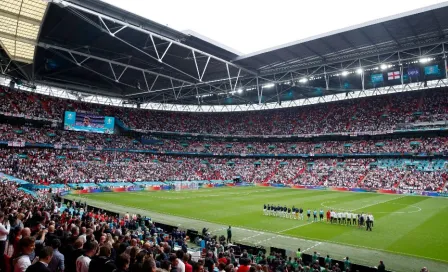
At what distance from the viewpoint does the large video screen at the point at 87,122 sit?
177 ft

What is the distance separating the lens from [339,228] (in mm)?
22734

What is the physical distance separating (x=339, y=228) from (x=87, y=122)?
48264 millimetres

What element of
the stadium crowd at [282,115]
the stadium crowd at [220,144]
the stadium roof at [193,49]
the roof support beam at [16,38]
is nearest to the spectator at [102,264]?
the stadium roof at [193,49]

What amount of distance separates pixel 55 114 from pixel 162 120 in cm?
2403

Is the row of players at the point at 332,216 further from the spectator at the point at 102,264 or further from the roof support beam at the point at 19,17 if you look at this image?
the roof support beam at the point at 19,17

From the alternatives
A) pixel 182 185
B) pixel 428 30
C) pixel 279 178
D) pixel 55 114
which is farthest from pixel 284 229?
pixel 55 114

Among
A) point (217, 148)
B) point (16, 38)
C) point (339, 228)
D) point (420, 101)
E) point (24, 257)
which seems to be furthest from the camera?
point (217, 148)

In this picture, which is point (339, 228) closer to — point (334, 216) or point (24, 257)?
point (334, 216)

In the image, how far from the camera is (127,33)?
32.6 m

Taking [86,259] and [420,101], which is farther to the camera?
[420,101]

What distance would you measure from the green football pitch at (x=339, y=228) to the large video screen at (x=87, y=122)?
2626 centimetres

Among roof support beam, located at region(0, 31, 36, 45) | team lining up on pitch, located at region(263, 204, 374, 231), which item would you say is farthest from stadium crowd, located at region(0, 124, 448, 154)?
team lining up on pitch, located at region(263, 204, 374, 231)

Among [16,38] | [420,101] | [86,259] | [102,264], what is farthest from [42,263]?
[420,101]

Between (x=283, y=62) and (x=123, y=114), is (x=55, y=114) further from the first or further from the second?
(x=283, y=62)
